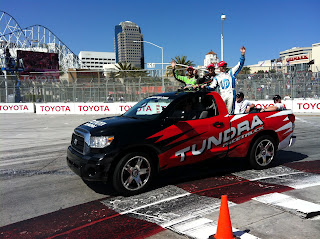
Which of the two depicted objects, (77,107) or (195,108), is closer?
(195,108)

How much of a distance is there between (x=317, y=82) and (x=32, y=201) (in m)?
23.0

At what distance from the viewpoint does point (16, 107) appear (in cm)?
2817

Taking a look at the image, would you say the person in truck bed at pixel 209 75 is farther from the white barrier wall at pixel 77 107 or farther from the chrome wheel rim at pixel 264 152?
the white barrier wall at pixel 77 107

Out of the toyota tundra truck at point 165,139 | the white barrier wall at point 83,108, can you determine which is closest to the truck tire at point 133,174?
the toyota tundra truck at point 165,139

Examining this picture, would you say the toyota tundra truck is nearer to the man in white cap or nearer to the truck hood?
the truck hood

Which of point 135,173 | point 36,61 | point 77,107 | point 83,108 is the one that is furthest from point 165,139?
point 36,61

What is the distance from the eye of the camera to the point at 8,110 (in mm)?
28219

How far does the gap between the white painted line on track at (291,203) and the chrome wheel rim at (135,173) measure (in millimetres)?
1769

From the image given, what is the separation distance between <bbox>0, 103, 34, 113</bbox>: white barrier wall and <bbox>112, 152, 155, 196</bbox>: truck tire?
26.2 m

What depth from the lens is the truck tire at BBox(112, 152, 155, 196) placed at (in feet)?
14.7

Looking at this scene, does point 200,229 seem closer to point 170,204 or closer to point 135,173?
point 170,204

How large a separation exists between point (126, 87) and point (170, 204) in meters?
21.7

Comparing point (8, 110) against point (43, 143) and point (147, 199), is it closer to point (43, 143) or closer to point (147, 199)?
point (43, 143)

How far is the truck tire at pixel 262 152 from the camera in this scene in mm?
5977
